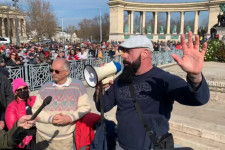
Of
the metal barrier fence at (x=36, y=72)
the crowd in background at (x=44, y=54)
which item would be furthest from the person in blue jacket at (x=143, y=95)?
the metal barrier fence at (x=36, y=72)

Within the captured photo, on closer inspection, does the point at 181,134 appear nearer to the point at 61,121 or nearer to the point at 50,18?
the point at 61,121

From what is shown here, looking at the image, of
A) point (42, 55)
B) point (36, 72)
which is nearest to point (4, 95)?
point (36, 72)

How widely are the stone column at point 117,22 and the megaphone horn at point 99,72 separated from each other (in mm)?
47086

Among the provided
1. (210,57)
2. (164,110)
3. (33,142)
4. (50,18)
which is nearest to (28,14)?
(50,18)

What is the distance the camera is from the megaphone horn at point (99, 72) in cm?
208

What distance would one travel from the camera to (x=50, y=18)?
2514 cm

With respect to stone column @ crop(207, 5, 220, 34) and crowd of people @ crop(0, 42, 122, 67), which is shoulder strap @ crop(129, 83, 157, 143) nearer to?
crowd of people @ crop(0, 42, 122, 67)

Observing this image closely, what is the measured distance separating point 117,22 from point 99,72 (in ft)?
159

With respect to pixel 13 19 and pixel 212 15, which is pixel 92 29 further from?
pixel 13 19

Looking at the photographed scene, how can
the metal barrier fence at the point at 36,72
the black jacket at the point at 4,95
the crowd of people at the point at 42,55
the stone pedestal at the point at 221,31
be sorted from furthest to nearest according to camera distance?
the stone pedestal at the point at 221,31, the crowd of people at the point at 42,55, the metal barrier fence at the point at 36,72, the black jacket at the point at 4,95

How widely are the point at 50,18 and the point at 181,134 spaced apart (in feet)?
79.8

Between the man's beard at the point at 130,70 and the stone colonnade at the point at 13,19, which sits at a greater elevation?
the stone colonnade at the point at 13,19

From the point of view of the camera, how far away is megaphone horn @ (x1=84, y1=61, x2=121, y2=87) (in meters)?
2.08

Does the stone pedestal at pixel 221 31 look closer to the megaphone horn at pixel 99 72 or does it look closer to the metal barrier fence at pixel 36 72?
the metal barrier fence at pixel 36 72
